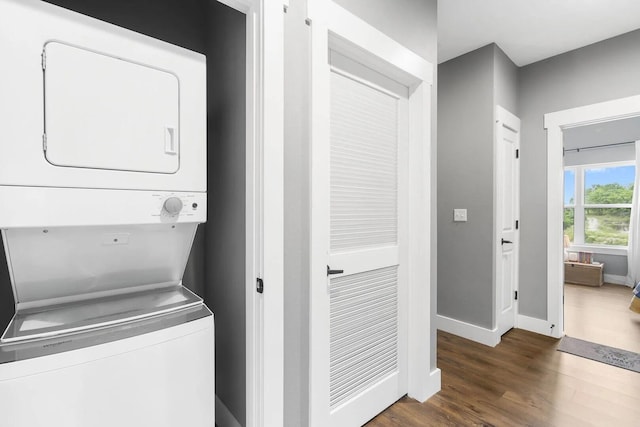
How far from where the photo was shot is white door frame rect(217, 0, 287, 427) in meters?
1.19

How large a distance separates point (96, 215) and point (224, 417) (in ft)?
4.07

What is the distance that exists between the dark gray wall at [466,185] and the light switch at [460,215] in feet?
0.12

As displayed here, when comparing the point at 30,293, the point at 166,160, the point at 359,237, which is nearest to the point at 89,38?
the point at 166,160

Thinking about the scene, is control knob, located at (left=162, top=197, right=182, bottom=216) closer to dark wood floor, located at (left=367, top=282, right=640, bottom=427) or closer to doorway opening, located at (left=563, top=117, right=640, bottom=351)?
dark wood floor, located at (left=367, top=282, right=640, bottom=427)

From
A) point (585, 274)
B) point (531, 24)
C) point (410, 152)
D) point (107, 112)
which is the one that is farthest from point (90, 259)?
point (585, 274)

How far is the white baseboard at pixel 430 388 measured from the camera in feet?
6.23


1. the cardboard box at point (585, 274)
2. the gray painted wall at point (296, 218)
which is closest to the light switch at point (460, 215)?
the gray painted wall at point (296, 218)

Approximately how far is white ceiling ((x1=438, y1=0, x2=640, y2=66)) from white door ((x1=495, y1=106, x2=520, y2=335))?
24.1 inches

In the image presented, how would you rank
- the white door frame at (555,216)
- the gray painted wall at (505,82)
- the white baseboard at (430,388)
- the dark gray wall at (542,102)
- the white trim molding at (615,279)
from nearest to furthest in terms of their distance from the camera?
1. the white baseboard at (430,388)
2. the dark gray wall at (542,102)
3. the gray painted wall at (505,82)
4. the white door frame at (555,216)
5. the white trim molding at (615,279)

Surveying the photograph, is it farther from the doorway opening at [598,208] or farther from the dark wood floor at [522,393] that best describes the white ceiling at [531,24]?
the dark wood floor at [522,393]

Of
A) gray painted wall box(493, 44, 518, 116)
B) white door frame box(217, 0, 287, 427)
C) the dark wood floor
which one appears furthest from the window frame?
white door frame box(217, 0, 287, 427)

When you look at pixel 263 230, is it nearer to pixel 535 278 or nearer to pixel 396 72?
pixel 396 72

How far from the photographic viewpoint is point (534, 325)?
3.06 metres

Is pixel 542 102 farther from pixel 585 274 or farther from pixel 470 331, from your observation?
pixel 585 274
